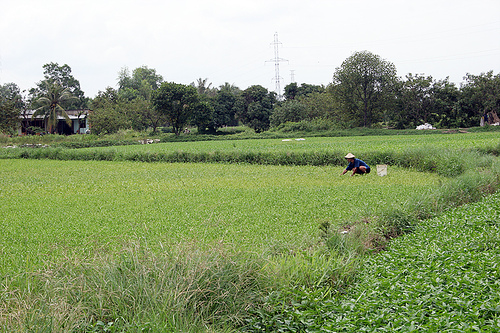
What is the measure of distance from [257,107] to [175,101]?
486 inches

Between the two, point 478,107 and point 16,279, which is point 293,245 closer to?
point 16,279

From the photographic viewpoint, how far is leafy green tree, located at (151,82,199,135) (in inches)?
1865

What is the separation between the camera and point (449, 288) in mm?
4348

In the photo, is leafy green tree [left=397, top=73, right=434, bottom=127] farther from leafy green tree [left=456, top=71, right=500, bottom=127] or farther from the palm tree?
the palm tree

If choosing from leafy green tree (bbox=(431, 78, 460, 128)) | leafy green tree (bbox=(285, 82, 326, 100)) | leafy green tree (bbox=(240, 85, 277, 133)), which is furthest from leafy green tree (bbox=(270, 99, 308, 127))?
leafy green tree (bbox=(431, 78, 460, 128))

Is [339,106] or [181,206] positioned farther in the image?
[339,106]

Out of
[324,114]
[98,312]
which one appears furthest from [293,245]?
[324,114]

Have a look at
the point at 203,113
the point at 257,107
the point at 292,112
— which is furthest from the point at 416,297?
the point at 257,107

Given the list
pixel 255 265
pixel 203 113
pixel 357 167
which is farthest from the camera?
pixel 203 113

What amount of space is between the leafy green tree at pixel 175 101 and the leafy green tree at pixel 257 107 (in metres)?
9.48

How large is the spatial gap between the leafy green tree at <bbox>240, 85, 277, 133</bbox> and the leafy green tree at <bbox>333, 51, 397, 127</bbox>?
12.0 m

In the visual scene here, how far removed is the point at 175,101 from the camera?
4809cm

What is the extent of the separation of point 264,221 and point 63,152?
75.2 ft

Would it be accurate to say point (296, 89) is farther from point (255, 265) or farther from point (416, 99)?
point (255, 265)
